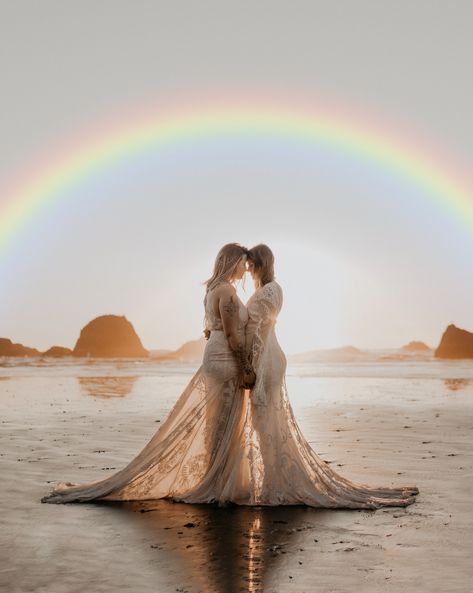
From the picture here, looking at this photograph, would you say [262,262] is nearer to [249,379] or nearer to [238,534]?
[249,379]

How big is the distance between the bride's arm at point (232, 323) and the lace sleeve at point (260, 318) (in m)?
0.12

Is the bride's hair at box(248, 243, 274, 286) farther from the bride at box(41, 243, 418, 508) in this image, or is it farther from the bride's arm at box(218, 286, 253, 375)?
the bride's arm at box(218, 286, 253, 375)

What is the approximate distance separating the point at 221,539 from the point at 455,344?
104 metres

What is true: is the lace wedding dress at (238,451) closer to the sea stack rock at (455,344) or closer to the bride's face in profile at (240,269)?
the bride's face in profile at (240,269)

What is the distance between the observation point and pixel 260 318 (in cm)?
802

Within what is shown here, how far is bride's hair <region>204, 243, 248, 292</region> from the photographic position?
791 centimetres

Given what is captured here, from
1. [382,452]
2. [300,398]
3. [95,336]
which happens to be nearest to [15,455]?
[382,452]

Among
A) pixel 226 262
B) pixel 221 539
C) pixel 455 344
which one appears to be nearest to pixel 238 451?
pixel 221 539

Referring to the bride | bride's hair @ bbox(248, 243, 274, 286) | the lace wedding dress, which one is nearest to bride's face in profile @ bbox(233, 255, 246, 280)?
the bride

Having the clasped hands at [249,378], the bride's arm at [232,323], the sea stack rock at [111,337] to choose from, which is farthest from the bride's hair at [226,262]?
the sea stack rock at [111,337]

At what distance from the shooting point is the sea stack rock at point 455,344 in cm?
10306

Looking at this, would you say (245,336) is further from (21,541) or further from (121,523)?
(21,541)

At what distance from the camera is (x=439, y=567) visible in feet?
16.9

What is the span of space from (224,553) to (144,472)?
2481 mm
